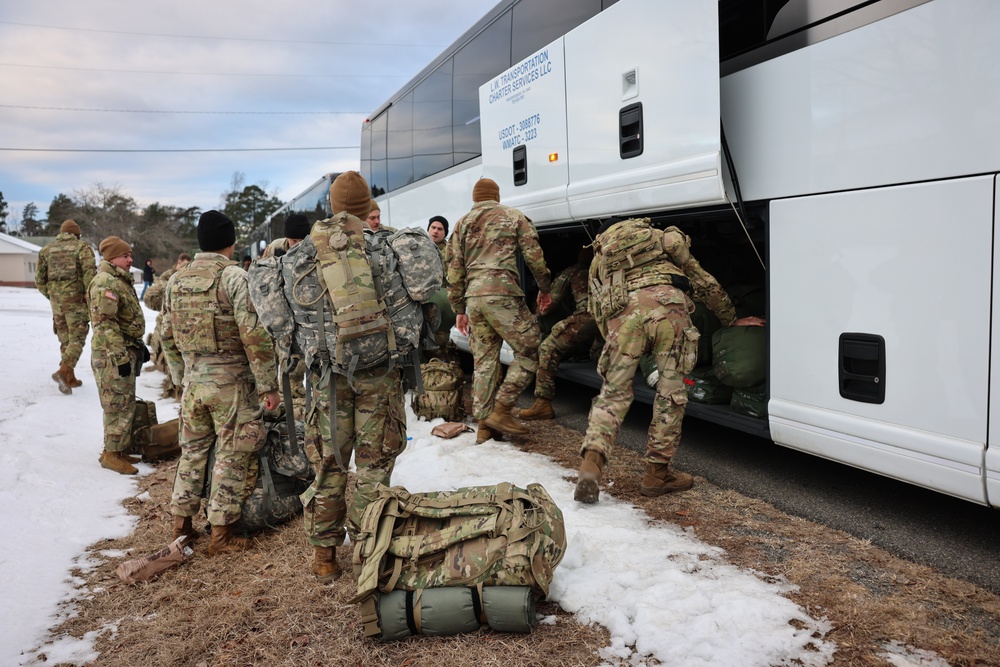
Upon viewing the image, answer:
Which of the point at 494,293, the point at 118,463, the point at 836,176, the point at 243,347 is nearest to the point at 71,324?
the point at 118,463

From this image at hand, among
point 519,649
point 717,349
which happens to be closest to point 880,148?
point 717,349

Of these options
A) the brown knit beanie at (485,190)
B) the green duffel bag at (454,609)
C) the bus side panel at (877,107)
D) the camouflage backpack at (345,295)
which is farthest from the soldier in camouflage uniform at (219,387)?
the bus side panel at (877,107)

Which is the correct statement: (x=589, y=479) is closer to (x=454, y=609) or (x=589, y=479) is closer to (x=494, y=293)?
(x=454, y=609)

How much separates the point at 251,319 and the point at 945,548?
366 centimetres

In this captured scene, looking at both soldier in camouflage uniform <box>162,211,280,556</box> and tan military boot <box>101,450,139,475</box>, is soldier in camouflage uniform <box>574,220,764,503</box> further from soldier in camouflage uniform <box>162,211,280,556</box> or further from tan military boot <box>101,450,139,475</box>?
tan military boot <box>101,450,139,475</box>

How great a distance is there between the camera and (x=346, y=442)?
3221 millimetres

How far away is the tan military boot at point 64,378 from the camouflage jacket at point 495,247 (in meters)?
5.72

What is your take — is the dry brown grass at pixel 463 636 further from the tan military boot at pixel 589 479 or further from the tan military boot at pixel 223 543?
the tan military boot at pixel 589 479

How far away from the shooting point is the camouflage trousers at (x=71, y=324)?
793 centimetres

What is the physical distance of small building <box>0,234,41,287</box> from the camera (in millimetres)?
42750

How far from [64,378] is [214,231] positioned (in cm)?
570

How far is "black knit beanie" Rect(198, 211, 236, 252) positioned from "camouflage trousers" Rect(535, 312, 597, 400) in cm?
268

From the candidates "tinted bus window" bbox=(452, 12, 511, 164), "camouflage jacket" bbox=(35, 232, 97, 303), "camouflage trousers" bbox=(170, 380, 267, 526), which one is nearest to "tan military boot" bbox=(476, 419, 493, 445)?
"camouflage trousers" bbox=(170, 380, 267, 526)

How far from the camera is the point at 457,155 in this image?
24.6 ft
